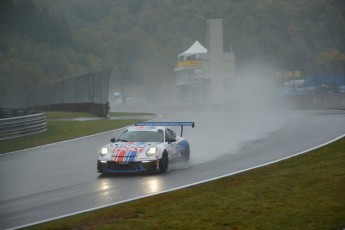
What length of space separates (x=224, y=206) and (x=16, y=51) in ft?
359

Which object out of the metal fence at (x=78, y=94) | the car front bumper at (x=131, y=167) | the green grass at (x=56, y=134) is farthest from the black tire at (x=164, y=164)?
the metal fence at (x=78, y=94)

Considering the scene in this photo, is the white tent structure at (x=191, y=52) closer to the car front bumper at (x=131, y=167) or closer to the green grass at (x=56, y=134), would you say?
the green grass at (x=56, y=134)

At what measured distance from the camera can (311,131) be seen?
24484 millimetres

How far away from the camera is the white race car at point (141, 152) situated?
15188 millimetres

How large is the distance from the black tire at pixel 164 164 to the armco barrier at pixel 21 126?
12.2m

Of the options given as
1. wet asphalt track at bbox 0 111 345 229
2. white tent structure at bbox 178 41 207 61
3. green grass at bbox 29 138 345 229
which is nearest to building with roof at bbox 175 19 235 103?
white tent structure at bbox 178 41 207 61

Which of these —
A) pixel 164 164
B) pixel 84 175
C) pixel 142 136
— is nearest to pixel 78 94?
pixel 142 136

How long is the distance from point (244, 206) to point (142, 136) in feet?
21.4

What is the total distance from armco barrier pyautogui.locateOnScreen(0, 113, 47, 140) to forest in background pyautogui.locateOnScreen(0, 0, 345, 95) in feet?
169

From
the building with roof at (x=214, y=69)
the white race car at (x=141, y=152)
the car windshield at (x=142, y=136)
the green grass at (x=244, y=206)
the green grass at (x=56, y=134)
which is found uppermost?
the building with roof at (x=214, y=69)

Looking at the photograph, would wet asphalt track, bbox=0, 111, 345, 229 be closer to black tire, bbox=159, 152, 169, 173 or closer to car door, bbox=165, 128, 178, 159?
black tire, bbox=159, 152, 169, 173

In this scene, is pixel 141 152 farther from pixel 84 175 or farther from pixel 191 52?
pixel 191 52

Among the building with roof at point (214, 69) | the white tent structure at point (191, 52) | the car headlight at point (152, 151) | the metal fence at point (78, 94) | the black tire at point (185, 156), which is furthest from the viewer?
the white tent structure at point (191, 52)

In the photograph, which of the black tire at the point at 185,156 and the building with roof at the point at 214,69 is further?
the building with roof at the point at 214,69
